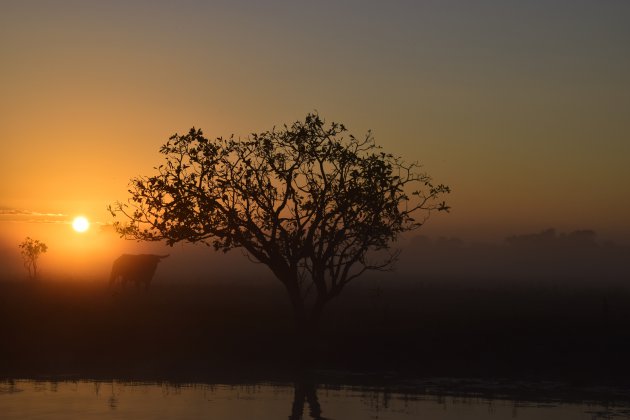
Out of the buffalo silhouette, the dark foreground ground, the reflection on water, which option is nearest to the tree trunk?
the dark foreground ground

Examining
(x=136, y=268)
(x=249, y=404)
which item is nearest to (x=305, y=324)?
(x=249, y=404)

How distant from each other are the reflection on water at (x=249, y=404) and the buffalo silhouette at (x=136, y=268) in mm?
27308

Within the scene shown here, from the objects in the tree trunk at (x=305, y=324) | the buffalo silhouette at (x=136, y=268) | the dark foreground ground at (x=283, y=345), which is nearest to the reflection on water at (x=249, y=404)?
the dark foreground ground at (x=283, y=345)

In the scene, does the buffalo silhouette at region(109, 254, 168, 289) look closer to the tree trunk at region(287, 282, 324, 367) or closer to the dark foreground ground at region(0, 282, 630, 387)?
the dark foreground ground at region(0, 282, 630, 387)

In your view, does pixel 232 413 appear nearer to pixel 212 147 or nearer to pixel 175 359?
pixel 175 359

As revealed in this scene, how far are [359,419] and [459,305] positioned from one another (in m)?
30.0

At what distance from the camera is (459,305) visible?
50.7 metres

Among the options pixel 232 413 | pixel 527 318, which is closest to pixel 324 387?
pixel 232 413

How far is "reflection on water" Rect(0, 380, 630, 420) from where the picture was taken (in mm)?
21859

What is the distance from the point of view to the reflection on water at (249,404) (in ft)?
71.7

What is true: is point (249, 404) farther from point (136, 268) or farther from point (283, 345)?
point (136, 268)

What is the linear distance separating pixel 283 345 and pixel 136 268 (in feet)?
75.9

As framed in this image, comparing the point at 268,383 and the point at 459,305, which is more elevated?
the point at 459,305

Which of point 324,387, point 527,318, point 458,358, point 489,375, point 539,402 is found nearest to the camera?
point 539,402
